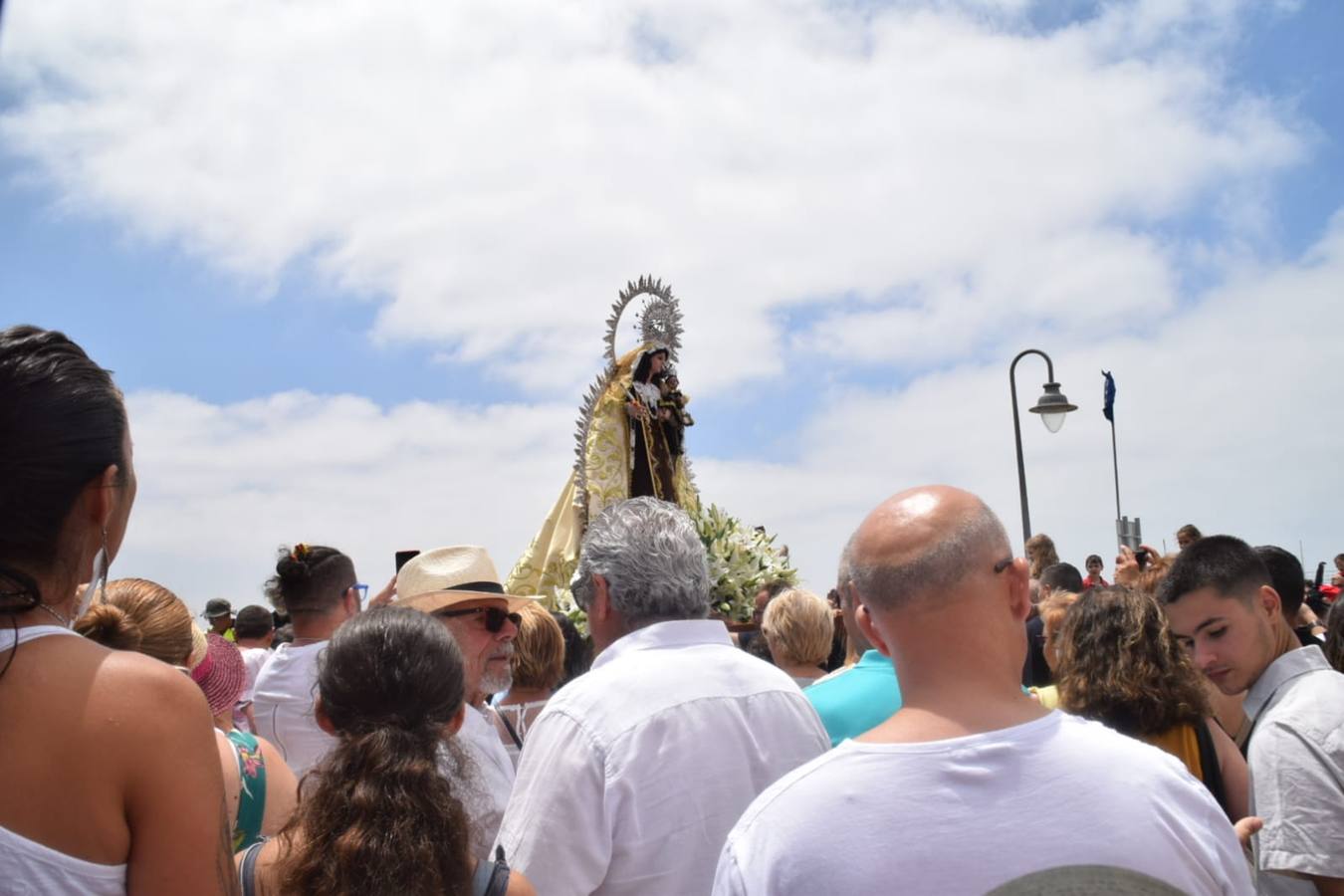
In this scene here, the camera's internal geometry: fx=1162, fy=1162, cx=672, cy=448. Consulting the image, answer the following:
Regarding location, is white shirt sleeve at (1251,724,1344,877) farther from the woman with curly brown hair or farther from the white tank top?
the white tank top

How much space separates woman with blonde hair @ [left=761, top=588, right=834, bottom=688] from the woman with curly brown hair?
1867 mm

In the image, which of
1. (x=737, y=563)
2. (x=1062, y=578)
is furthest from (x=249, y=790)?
(x=737, y=563)

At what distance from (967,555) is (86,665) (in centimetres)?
138

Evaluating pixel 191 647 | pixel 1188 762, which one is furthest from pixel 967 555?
pixel 191 647

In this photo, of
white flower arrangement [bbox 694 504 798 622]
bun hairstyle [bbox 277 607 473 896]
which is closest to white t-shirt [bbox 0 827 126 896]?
bun hairstyle [bbox 277 607 473 896]

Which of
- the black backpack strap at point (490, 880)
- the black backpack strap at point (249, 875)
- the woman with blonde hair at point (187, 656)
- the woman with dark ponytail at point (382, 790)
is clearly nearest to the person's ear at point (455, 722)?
the woman with dark ponytail at point (382, 790)

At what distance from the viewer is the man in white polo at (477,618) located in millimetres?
3619

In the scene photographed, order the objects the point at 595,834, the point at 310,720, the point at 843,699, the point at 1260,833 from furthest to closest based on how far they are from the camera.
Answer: the point at 310,720 < the point at 843,699 < the point at 1260,833 < the point at 595,834

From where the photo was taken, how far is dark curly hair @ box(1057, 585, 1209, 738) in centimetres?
355

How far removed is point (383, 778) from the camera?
2359 mm

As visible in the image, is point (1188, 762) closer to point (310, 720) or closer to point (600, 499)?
point (310, 720)

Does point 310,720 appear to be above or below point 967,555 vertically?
below

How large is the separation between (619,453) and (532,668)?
6.72 meters

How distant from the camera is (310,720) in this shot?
4.51 metres
